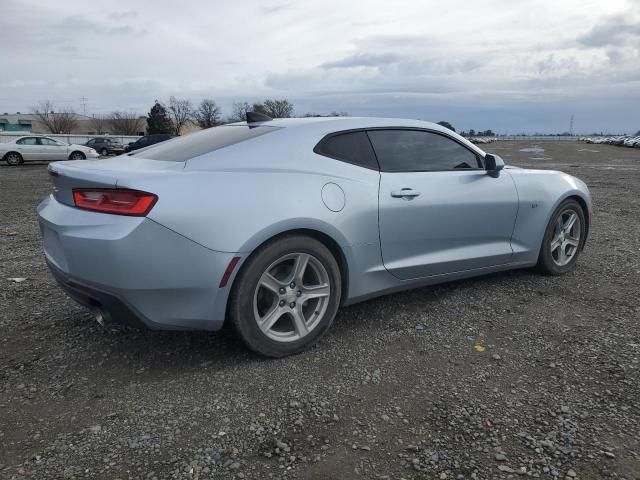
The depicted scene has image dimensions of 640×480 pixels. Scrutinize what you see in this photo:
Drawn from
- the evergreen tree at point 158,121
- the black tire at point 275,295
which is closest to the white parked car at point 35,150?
the black tire at point 275,295

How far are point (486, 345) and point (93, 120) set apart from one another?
10460cm

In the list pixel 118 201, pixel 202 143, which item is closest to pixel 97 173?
pixel 118 201

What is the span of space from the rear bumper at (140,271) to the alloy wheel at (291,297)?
0.30 metres

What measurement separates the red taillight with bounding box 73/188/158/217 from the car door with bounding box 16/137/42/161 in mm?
24692

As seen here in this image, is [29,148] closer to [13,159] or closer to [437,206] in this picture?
[13,159]

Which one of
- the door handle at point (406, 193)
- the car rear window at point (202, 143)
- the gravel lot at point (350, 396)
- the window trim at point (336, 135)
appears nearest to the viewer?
the gravel lot at point (350, 396)

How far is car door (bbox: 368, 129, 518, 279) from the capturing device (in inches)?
140

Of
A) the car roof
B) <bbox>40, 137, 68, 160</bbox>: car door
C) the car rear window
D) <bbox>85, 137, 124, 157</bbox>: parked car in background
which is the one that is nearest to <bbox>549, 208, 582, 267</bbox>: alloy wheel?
the car roof

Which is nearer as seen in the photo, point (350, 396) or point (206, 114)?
point (350, 396)

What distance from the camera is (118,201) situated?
271 centimetres

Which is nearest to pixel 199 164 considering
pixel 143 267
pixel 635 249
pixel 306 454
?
pixel 143 267

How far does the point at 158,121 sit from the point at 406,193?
7935cm

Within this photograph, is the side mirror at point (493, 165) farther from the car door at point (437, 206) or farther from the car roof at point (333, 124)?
the car roof at point (333, 124)

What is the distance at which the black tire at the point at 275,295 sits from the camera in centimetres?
291
